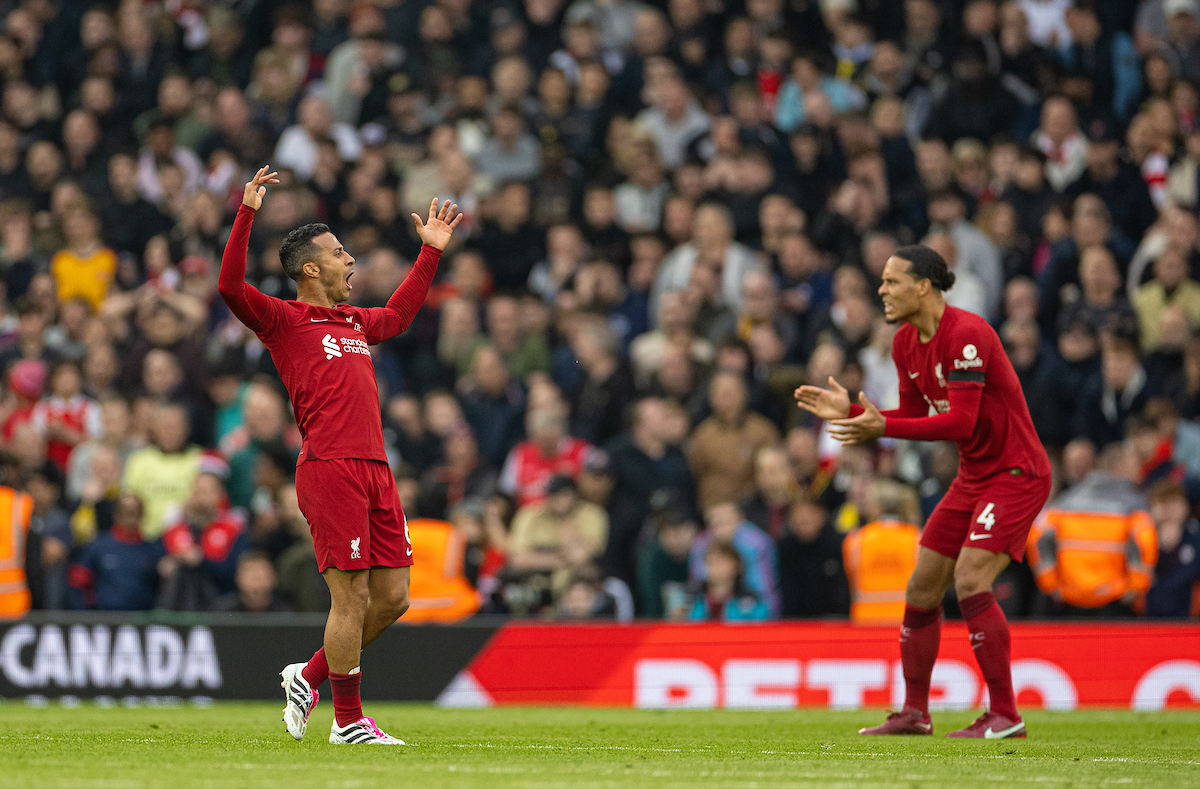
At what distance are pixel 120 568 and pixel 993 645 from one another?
7.38m

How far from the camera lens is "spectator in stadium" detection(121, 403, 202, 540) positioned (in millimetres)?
13680

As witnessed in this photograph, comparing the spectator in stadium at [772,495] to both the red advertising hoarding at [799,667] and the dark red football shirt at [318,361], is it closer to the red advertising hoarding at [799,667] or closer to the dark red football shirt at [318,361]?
the red advertising hoarding at [799,667]

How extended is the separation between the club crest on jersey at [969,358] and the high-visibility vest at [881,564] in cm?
399

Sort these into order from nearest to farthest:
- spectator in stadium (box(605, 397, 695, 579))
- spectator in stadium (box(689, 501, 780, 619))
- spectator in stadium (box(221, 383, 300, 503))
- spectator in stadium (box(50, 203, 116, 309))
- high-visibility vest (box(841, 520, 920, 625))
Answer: high-visibility vest (box(841, 520, 920, 625)) → spectator in stadium (box(689, 501, 780, 619)) → spectator in stadium (box(605, 397, 695, 579)) → spectator in stadium (box(221, 383, 300, 503)) → spectator in stadium (box(50, 203, 116, 309))

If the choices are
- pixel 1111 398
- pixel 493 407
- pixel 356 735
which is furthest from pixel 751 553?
pixel 356 735

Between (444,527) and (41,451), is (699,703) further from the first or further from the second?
(41,451)

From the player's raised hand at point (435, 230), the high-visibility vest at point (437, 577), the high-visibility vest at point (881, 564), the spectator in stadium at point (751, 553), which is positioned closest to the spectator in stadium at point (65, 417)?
the high-visibility vest at point (437, 577)

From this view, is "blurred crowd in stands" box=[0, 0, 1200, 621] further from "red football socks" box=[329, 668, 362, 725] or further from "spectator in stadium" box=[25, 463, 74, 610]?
"red football socks" box=[329, 668, 362, 725]

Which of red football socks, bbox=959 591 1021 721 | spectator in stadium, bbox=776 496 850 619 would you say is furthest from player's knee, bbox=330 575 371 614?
spectator in stadium, bbox=776 496 850 619

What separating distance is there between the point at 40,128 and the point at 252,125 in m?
2.68

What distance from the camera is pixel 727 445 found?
13461mm

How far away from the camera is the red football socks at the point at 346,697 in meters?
7.32

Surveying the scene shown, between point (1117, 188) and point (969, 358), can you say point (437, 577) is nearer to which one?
point (969, 358)

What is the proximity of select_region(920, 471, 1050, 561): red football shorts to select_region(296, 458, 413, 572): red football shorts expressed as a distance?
2.81m
